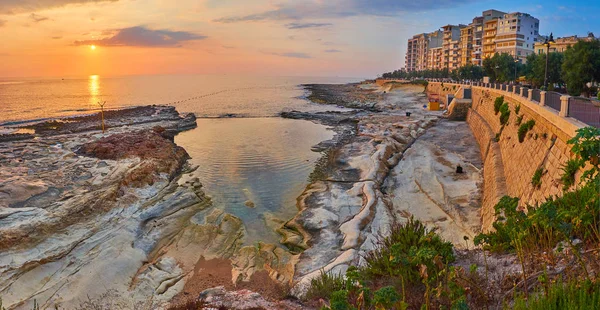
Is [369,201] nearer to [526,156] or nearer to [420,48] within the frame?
[526,156]

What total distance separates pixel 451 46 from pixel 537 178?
411 ft

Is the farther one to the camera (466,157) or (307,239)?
(466,157)

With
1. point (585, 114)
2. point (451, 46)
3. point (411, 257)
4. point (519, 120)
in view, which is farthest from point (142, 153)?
point (451, 46)

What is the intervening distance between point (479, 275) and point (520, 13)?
100358 millimetres

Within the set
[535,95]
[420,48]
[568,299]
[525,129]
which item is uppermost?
[420,48]

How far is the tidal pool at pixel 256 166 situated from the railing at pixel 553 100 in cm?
1157

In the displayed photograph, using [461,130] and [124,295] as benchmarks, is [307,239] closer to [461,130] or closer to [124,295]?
[124,295]

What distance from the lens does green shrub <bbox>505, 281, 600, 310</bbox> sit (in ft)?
15.2

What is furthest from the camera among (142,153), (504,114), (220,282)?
(142,153)

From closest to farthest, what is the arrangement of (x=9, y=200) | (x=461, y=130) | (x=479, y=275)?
1. (x=479, y=275)
2. (x=9, y=200)
3. (x=461, y=130)

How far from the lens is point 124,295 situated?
11.4 metres

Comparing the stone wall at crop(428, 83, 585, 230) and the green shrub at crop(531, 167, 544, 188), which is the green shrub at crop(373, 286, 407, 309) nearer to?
the stone wall at crop(428, 83, 585, 230)

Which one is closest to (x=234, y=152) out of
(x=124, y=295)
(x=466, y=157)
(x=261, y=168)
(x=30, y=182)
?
(x=261, y=168)

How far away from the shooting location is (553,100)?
16.2 m
